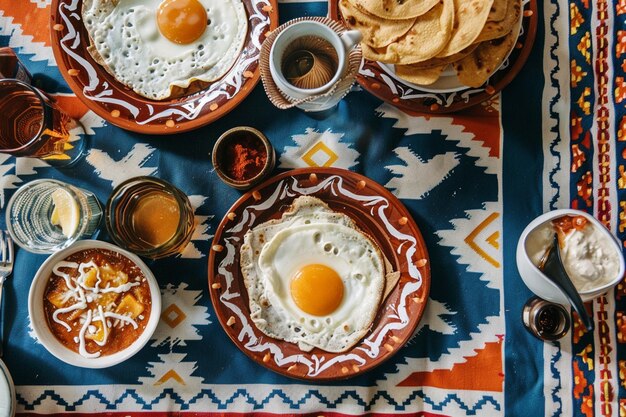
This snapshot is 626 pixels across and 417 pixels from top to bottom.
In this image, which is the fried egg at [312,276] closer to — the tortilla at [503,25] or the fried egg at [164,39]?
the fried egg at [164,39]

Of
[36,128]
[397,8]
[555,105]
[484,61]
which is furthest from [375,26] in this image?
[36,128]

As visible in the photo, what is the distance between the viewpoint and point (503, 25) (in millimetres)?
1622

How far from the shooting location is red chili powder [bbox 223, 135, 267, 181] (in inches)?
71.9

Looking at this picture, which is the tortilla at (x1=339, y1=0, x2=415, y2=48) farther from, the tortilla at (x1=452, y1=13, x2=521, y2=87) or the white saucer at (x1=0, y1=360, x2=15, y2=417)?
the white saucer at (x1=0, y1=360, x2=15, y2=417)

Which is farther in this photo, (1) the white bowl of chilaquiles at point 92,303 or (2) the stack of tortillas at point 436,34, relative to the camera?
(1) the white bowl of chilaquiles at point 92,303

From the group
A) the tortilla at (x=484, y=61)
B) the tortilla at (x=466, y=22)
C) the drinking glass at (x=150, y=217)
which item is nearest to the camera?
the tortilla at (x=466, y=22)

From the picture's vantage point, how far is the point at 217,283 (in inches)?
72.1

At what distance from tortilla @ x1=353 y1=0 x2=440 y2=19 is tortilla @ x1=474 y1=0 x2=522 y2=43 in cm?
18

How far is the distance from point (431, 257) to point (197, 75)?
99 cm

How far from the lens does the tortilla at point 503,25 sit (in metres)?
1.61

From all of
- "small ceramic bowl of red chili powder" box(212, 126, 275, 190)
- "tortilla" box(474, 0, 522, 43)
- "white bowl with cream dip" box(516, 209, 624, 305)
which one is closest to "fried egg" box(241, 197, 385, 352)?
"small ceramic bowl of red chili powder" box(212, 126, 275, 190)

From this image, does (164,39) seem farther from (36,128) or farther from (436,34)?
(436,34)

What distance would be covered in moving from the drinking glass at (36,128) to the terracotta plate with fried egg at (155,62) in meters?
0.12

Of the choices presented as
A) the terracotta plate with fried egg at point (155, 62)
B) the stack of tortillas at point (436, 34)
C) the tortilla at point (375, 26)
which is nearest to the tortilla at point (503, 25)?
the stack of tortillas at point (436, 34)
